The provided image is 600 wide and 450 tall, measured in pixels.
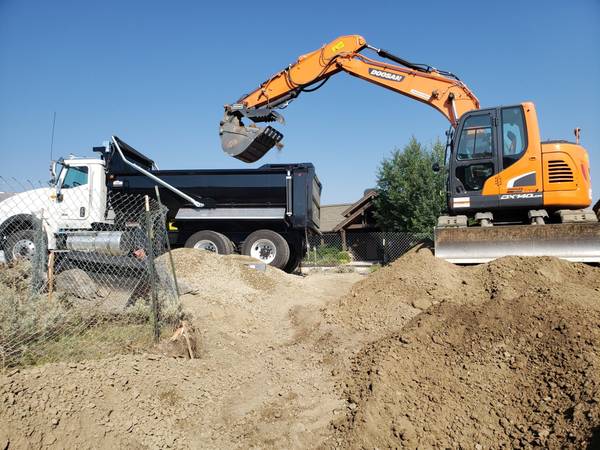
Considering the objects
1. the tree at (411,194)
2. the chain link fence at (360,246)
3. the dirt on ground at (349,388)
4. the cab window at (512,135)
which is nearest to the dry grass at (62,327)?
the dirt on ground at (349,388)

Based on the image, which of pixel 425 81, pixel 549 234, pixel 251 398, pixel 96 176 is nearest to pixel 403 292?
pixel 549 234

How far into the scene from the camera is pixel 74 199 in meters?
11.4

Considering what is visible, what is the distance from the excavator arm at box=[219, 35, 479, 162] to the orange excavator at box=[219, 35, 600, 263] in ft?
0.08

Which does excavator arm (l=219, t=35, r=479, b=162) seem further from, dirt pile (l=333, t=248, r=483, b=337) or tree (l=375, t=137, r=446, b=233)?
tree (l=375, t=137, r=446, b=233)

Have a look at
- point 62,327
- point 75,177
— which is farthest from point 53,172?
point 62,327

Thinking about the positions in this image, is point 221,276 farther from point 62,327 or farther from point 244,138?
point 62,327

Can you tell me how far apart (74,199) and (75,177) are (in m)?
0.56

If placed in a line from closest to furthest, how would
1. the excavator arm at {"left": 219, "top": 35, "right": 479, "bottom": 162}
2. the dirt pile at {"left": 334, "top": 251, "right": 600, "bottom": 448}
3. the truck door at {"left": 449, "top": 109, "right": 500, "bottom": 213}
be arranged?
the dirt pile at {"left": 334, "top": 251, "right": 600, "bottom": 448} < the truck door at {"left": 449, "top": 109, "right": 500, "bottom": 213} < the excavator arm at {"left": 219, "top": 35, "right": 479, "bottom": 162}

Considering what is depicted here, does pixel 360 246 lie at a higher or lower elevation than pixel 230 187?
lower

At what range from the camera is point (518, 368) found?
151 inches

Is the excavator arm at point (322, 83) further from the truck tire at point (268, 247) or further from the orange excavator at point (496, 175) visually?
the truck tire at point (268, 247)

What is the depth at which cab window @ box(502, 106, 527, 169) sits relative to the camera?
898 cm

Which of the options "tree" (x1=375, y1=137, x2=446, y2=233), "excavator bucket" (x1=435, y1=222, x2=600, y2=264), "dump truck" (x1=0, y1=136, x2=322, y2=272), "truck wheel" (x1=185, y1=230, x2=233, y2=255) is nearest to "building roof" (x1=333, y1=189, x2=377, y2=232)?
"tree" (x1=375, y1=137, x2=446, y2=233)

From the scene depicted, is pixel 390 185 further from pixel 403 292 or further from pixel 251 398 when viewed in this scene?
pixel 251 398
